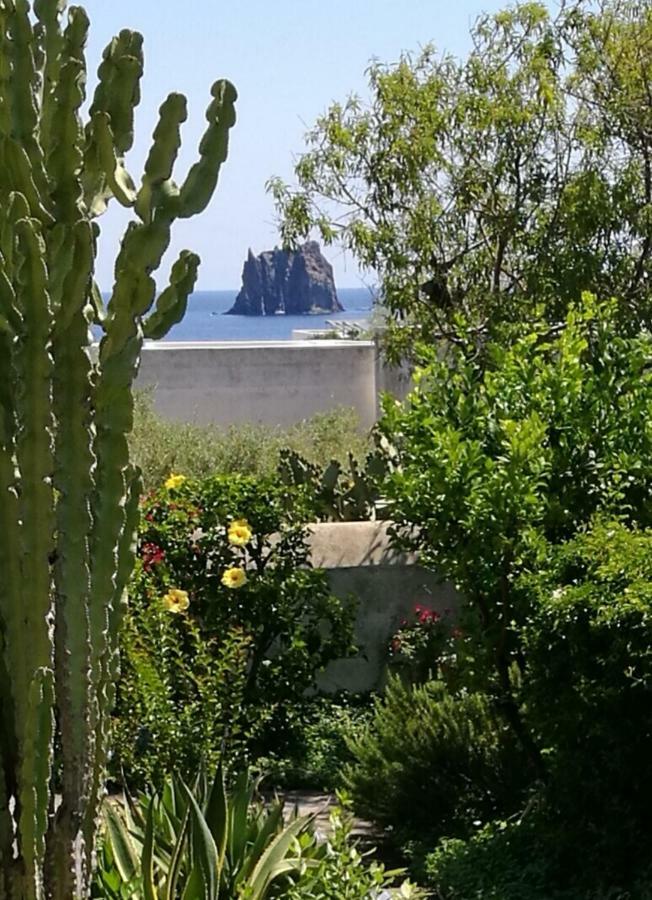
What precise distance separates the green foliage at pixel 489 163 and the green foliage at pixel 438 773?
5455 mm

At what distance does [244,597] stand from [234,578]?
0.27 m

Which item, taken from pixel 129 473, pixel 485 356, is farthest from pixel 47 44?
pixel 485 356

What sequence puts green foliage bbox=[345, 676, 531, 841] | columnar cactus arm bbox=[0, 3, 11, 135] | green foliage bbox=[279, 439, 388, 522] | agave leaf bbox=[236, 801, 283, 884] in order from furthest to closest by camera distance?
green foliage bbox=[279, 439, 388, 522] → green foliage bbox=[345, 676, 531, 841] → agave leaf bbox=[236, 801, 283, 884] → columnar cactus arm bbox=[0, 3, 11, 135]

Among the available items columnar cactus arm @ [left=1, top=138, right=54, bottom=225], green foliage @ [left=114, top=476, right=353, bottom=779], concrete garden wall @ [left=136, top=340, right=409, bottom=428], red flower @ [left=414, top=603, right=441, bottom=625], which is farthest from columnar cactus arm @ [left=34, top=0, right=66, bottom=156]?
concrete garden wall @ [left=136, top=340, right=409, bottom=428]

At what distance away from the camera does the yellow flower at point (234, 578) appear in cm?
732

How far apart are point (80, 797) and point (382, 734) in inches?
89.3

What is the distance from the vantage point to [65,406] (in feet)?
13.4

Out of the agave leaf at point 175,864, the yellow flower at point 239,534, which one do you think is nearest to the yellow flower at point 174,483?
the yellow flower at point 239,534

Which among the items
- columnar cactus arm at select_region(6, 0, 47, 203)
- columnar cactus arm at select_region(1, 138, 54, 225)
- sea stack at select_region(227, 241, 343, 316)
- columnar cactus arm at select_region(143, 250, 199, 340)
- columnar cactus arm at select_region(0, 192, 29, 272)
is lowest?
sea stack at select_region(227, 241, 343, 316)

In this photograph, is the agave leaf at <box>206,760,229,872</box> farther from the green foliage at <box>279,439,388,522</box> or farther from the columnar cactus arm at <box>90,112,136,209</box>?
the green foliage at <box>279,439,388,522</box>

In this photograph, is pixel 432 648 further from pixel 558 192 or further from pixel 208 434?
pixel 208 434

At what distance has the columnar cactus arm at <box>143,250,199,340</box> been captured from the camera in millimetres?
4273

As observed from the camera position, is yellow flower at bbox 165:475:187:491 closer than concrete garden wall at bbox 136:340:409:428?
Yes

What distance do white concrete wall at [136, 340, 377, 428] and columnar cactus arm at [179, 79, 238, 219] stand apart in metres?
16.6
